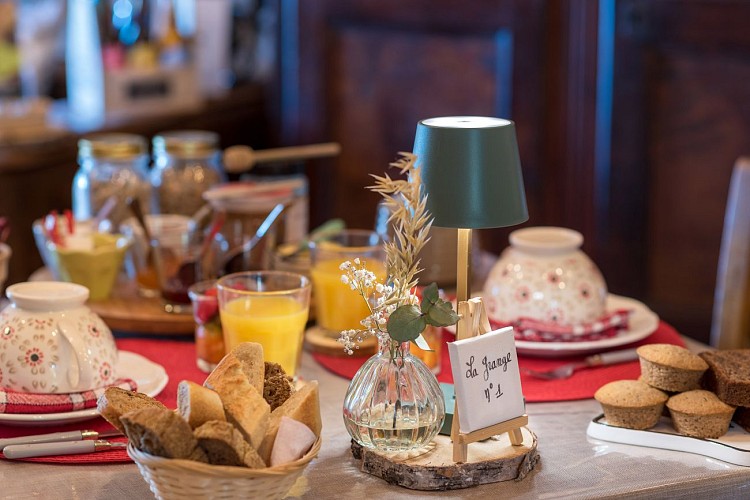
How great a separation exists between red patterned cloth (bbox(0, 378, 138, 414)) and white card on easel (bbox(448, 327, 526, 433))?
0.48 m

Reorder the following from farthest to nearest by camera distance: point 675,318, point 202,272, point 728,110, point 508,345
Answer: point 675,318, point 728,110, point 202,272, point 508,345

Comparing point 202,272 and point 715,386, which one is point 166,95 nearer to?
point 202,272

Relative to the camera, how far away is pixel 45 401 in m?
1.38

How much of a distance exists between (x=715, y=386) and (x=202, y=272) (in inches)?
33.8

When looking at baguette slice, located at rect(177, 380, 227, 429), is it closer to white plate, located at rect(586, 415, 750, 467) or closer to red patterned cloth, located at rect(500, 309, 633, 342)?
white plate, located at rect(586, 415, 750, 467)

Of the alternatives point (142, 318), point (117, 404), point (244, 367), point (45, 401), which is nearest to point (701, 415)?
point (244, 367)

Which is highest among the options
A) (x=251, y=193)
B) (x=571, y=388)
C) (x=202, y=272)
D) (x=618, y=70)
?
(x=618, y=70)

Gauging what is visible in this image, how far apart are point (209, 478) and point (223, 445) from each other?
0.03m

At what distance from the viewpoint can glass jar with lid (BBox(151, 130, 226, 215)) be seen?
220cm

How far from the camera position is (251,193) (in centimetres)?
195

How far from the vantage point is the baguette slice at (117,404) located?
1.18m

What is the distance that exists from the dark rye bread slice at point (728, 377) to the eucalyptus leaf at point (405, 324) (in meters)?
0.41

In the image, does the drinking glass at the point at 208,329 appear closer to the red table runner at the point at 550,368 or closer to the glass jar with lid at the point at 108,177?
the red table runner at the point at 550,368

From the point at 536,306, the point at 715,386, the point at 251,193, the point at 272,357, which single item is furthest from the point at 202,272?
the point at 715,386
